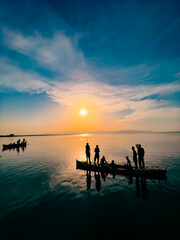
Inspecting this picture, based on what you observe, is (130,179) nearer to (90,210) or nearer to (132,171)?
(132,171)

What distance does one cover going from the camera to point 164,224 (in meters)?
6.83

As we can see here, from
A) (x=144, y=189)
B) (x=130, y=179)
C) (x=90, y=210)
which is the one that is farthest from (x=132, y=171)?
(x=90, y=210)

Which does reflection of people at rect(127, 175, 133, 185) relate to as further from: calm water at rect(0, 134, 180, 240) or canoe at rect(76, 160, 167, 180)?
canoe at rect(76, 160, 167, 180)

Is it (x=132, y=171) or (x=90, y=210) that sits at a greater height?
(x=132, y=171)

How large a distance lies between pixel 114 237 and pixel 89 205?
10.9 ft

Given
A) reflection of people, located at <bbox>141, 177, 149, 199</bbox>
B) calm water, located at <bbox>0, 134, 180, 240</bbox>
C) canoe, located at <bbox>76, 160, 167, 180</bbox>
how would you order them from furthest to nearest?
canoe, located at <bbox>76, 160, 167, 180</bbox> → reflection of people, located at <bbox>141, 177, 149, 199</bbox> → calm water, located at <bbox>0, 134, 180, 240</bbox>

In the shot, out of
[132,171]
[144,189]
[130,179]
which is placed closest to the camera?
[144,189]

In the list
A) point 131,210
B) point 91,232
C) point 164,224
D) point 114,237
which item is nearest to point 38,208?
point 91,232

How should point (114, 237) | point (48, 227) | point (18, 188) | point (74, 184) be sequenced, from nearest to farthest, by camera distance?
1. point (114, 237)
2. point (48, 227)
3. point (18, 188)
4. point (74, 184)

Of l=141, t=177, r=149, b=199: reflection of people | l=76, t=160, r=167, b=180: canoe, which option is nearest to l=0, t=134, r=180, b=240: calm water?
l=141, t=177, r=149, b=199: reflection of people

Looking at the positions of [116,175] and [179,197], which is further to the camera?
[116,175]

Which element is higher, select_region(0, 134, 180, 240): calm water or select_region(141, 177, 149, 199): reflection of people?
select_region(0, 134, 180, 240): calm water

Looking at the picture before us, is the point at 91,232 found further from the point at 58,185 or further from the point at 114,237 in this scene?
the point at 58,185

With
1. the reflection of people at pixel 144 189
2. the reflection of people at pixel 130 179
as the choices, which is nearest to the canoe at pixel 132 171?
the reflection of people at pixel 130 179
